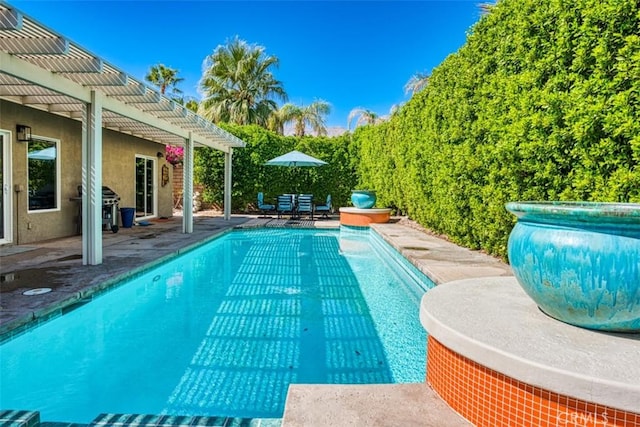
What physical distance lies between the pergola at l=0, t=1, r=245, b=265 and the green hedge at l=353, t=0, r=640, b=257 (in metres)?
5.49

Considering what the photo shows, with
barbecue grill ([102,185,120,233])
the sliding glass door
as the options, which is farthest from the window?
the sliding glass door

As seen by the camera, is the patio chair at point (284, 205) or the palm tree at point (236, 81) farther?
the palm tree at point (236, 81)

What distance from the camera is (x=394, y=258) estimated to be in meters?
8.30

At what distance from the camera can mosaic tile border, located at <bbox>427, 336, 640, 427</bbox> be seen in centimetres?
174

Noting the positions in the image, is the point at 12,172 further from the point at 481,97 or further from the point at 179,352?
the point at 481,97

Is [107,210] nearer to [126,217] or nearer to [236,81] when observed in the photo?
[126,217]

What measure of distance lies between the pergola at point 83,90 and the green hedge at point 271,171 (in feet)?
24.6

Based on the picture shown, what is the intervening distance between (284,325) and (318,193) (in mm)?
14183

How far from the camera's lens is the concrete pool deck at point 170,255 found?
2135 millimetres

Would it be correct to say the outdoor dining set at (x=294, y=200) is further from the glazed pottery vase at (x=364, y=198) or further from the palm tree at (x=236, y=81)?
the palm tree at (x=236, y=81)

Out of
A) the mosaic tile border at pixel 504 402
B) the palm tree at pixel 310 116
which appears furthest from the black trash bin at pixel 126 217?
the palm tree at pixel 310 116

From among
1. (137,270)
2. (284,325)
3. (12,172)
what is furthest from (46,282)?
(12,172)

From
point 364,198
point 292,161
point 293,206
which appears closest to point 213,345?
point 364,198

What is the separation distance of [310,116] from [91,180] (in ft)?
90.7
